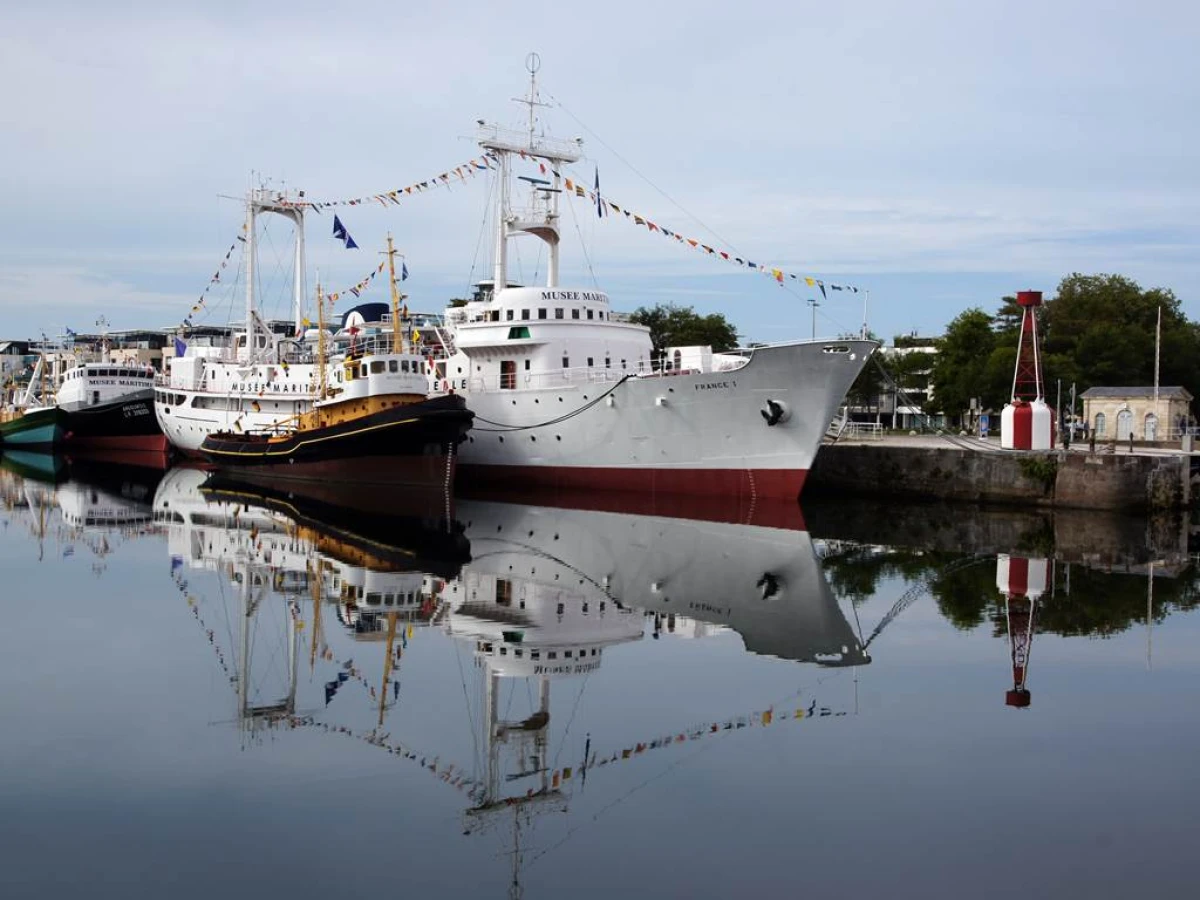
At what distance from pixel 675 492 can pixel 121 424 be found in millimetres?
36828

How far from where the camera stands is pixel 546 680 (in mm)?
13234

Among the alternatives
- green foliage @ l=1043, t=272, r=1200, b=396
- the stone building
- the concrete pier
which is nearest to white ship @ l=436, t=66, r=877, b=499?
the concrete pier

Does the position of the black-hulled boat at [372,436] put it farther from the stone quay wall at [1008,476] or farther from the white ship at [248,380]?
the stone quay wall at [1008,476]

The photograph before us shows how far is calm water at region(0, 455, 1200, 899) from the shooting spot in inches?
324

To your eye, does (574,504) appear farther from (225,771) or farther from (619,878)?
(619,878)

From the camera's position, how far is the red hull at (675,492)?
3019cm

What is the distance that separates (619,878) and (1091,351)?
55022mm

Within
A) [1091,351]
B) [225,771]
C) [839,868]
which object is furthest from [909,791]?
[1091,351]

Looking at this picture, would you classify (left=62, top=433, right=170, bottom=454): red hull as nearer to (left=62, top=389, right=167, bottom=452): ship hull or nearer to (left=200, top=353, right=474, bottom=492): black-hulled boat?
(left=62, top=389, right=167, bottom=452): ship hull

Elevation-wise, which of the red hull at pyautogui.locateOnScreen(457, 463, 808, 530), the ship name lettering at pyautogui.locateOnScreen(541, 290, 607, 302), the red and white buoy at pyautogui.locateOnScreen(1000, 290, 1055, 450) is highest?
the ship name lettering at pyautogui.locateOnScreen(541, 290, 607, 302)

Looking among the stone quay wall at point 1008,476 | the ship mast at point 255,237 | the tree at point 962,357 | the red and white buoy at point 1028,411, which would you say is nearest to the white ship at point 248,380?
the ship mast at point 255,237

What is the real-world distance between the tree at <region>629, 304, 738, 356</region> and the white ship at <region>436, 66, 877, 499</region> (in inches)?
1317

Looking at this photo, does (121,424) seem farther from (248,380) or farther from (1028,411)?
(1028,411)

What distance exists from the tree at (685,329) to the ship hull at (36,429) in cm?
3367
